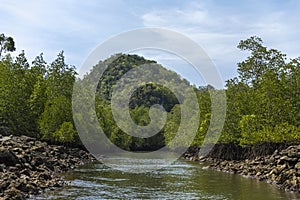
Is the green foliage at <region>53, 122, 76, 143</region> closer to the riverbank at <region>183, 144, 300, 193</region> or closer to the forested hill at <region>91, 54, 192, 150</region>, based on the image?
the forested hill at <region>91, 54, 192, 150</region>

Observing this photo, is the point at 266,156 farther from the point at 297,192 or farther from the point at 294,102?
the point at 297,192

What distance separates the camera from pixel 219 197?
88.7 ft

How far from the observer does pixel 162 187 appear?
32.0 m

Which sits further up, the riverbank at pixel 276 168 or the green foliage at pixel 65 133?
the green foliage at pixel 65 133

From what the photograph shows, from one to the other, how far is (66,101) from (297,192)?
142 feet

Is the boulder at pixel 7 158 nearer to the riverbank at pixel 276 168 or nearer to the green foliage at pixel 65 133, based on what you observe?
the riverbank at pixel 276 168

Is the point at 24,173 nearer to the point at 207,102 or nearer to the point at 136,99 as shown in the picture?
the point at 207,102

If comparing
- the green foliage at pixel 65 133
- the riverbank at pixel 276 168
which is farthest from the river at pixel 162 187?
the green foliage at pixel 65 133

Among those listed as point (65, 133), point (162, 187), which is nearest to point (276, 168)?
point (162, 187)

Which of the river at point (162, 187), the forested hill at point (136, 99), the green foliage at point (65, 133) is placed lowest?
the river at point (162, 187)

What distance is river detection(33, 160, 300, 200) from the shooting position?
88.7 ft

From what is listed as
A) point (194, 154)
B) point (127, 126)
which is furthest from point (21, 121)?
point (127, 126)

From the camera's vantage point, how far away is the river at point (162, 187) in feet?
88.7

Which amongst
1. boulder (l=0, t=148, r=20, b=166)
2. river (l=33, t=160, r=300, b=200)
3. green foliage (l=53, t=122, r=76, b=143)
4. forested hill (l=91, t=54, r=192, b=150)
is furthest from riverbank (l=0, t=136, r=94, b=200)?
forested hill (l=91, t=54, r=192, b=150)
